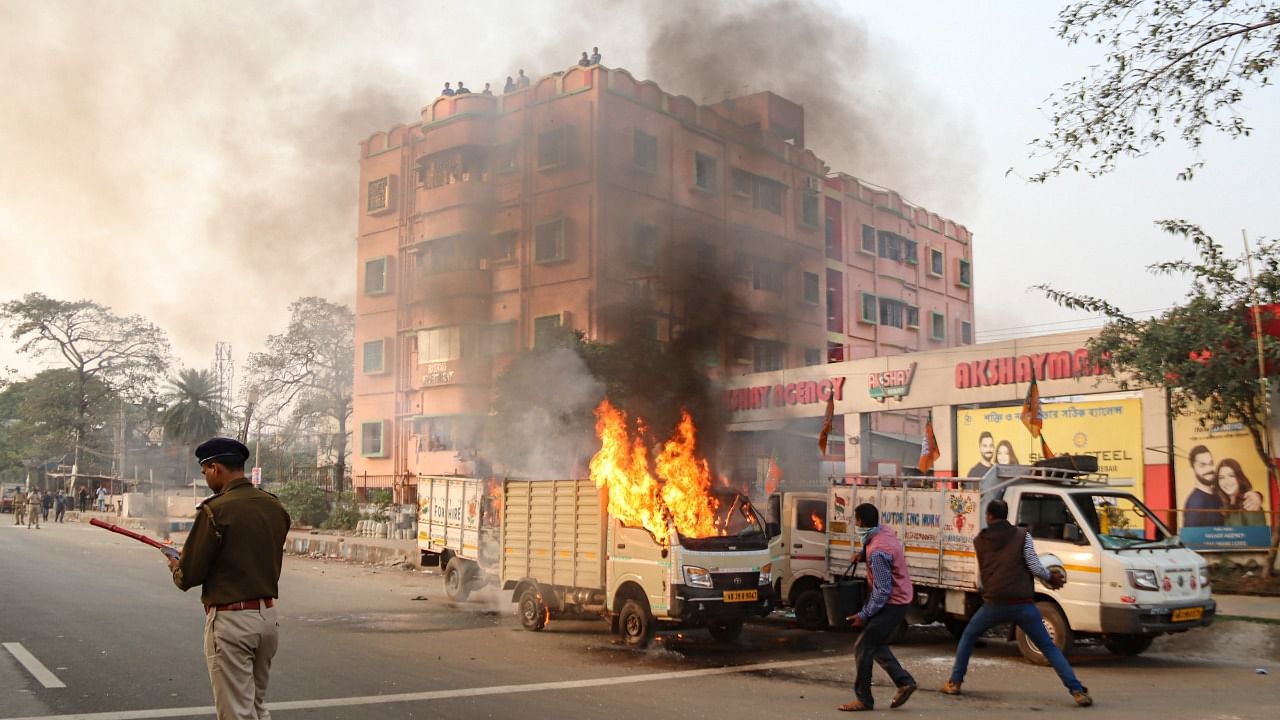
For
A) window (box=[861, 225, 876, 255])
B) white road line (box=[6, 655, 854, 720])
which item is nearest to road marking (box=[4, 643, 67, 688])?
white road line (box=[6, 655, 854, 720])

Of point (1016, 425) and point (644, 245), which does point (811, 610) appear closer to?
point (644, 245)

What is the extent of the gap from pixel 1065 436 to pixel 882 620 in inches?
634

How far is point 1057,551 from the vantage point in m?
11.0

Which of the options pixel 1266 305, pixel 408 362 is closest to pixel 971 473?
pixel 1266 305

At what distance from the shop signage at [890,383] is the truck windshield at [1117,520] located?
13.7 meters

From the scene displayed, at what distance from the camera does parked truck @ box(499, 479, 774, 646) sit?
11383 millimetres

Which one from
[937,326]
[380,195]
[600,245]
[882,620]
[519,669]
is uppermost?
[380,195]

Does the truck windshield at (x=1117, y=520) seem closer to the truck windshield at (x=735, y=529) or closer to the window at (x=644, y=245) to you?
the truck windshield at (x=735, y=529)

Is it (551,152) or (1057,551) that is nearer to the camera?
(1057,551)

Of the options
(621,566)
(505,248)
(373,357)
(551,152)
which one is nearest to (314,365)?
(373,357)

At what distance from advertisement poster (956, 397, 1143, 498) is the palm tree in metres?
44.4

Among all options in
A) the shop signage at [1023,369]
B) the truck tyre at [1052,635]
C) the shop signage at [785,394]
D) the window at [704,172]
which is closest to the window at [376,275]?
the shop signage at [785,394]

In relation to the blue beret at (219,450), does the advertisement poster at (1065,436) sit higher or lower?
higher

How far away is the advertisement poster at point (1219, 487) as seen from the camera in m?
18.7
